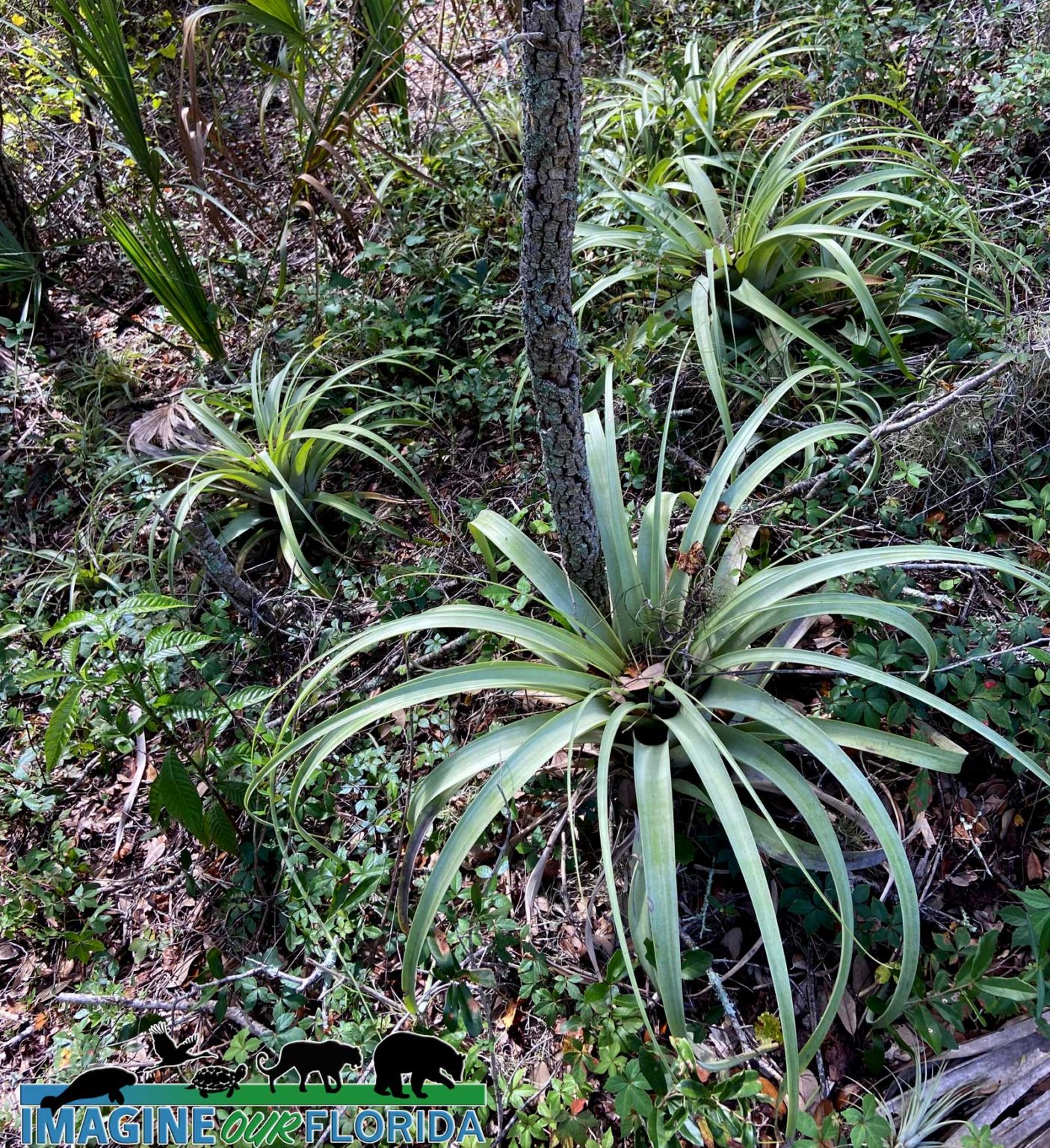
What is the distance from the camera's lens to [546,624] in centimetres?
169

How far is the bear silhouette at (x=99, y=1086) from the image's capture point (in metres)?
1.59

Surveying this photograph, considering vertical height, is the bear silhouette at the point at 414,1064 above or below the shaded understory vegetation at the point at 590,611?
below

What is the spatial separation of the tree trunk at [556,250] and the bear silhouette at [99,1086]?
129cm

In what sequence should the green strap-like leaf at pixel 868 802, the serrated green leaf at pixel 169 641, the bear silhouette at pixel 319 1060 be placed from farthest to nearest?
1. the serrated green leaf at pixel 169 641
2. the bear silhouette at pixel 319 1060
3. the green strap-like leaf at pixel 868 802

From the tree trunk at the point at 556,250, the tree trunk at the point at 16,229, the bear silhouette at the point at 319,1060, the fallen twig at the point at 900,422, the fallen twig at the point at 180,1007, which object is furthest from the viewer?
the tree trunk at the point at 16,229

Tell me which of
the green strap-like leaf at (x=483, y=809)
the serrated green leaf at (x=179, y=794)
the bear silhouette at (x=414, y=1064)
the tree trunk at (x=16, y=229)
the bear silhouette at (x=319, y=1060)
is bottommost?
the bear silhouette at (x=414, y=1064)

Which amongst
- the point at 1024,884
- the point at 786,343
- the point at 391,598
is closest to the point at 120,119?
the point at 391,598

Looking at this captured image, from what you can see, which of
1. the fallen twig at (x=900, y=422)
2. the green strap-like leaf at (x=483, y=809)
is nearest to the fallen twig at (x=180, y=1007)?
the green strap-like leaf at (x=483, y=809)

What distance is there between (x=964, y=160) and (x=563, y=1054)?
279 cm

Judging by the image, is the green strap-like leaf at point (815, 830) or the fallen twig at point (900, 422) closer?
the green strap-like leaf at point (815, 830)

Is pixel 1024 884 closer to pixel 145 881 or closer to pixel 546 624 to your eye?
pixel 546 624

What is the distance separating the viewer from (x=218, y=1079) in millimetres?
1583

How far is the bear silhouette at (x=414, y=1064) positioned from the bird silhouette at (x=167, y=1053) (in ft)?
1.24

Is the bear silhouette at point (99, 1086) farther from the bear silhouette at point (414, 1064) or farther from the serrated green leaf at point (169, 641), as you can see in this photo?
the serrated green leaf at point (169, 641)
